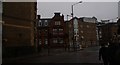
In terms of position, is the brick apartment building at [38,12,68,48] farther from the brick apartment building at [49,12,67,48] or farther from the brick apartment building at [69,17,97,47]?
the brick apartment building at [69,17,97,47]

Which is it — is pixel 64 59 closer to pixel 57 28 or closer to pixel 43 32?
pixel 57 28

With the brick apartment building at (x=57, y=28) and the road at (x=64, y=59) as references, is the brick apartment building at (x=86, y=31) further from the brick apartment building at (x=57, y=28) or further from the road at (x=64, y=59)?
the road at (x=64, y=59)

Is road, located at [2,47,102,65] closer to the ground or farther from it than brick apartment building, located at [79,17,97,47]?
closer to the ground

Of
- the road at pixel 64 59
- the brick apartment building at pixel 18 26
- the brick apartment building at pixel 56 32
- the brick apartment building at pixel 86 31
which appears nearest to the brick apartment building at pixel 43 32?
the brick apartment building at pixel 56 32

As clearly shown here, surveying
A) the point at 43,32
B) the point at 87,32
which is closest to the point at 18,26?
the point at 43,32

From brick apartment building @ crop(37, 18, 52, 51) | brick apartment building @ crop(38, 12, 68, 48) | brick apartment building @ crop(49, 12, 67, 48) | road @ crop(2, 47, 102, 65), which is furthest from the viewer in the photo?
brick apartment building @ crop(37, 18, 52, 51)

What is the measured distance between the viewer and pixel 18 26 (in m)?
48.1

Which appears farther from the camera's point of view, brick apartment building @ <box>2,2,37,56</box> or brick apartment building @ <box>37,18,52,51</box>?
brick apartment building @ <box>37,18,52,51</box>

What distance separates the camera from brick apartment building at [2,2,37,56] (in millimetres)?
43597

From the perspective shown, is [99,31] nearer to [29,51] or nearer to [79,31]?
[79,31]

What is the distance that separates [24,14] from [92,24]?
83.8m

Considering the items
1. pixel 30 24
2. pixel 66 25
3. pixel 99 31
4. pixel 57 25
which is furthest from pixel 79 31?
pixel 30 24

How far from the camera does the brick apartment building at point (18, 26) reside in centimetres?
4360

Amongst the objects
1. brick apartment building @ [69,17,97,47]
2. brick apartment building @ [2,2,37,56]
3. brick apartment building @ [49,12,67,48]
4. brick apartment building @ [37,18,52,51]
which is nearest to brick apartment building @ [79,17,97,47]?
brick apartment building @ [69,17,97,47]
